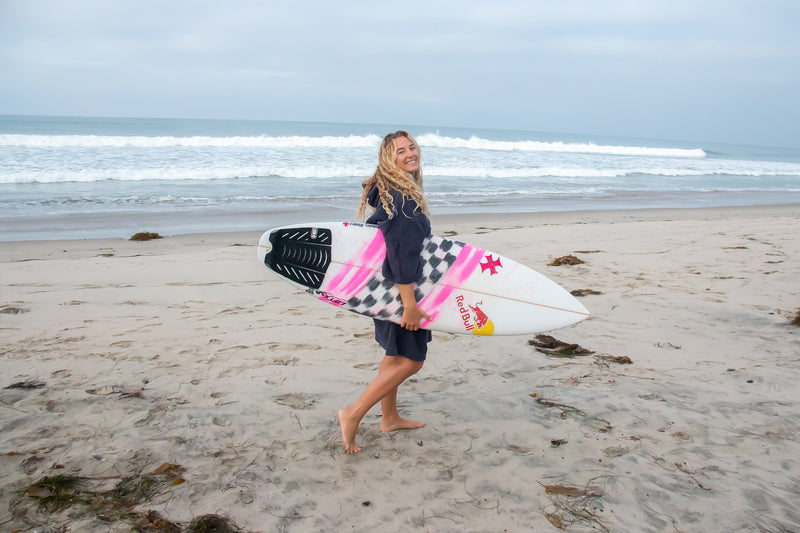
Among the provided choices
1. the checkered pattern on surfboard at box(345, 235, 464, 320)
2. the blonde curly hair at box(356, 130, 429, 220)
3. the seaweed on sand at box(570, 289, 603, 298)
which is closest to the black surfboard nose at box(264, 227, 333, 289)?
the checkered pattern on surfboard at box(345, 235, 464, 320)

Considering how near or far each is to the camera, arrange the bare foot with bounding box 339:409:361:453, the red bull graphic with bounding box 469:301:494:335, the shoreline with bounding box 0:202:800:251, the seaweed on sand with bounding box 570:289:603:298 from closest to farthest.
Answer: the bare foot with bounding box 339:409:361:453
the red bull graphic with bounding box 469:301:494:335
the seaweed on sand with bounding box 570:289:603:298
the shoreline with bounding box 0:202:800:251

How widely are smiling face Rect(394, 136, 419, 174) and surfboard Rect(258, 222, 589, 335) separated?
1.17ft

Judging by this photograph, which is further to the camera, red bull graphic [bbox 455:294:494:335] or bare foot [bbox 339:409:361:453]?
red bull graphic [bbox 455:294:494:335]

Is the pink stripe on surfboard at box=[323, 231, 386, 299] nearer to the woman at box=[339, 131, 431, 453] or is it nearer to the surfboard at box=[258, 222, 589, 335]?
the surfboard at box=[258, 222, 589, 335]

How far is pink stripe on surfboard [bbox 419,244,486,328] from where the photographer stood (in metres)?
2.58

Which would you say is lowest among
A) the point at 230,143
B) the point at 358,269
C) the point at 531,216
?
the point at 531,216

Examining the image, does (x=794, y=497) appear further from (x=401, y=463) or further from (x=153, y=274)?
(x=153, y=274)

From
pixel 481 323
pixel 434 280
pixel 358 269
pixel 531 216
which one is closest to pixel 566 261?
pixel 481 323

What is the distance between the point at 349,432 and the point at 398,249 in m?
0.85

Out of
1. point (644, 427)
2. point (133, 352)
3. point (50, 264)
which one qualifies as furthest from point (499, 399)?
point (50, 264)

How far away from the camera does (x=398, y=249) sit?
7.04 ft

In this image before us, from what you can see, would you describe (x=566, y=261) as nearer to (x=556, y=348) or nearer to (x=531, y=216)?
(x=556, y=348)

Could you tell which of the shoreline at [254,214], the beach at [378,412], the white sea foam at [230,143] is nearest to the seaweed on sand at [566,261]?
the beach at [378,412]

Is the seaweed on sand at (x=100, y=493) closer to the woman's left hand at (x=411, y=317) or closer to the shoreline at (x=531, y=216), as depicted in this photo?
the woman's left hand at (x=411, y=317)
